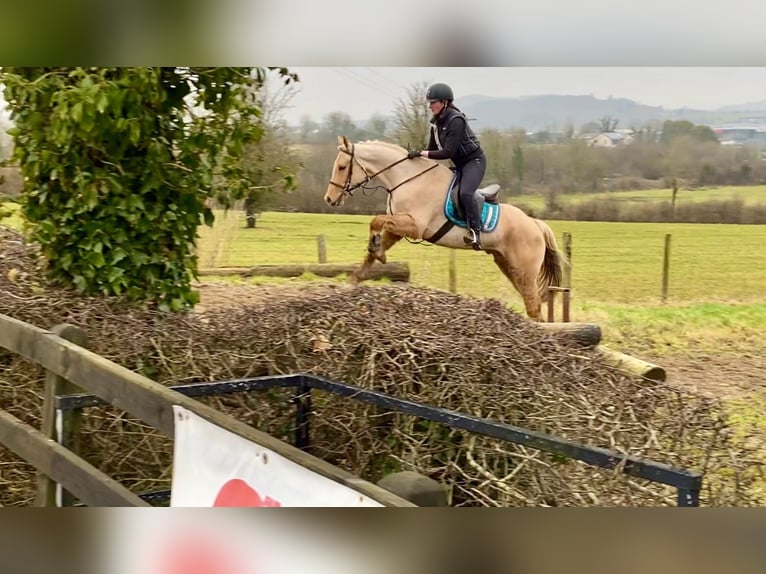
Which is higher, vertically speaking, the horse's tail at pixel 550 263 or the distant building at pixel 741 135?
the distant building at pixel 741 135

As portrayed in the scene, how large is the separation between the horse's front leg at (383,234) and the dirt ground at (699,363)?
125 millimetres

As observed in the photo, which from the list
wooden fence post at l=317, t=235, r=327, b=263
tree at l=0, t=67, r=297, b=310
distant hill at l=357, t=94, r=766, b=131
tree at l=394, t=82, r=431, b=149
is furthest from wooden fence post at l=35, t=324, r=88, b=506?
distant hill at l=357, t=94, r=766, b=131

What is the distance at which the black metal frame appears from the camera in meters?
1.59

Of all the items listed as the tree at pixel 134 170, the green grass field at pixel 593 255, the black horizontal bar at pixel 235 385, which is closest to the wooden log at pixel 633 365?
the green grass field at pixel 593 255

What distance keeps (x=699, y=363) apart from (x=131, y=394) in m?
2.29

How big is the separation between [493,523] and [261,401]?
1192mm

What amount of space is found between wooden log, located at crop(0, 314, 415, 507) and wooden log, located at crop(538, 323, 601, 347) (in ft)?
5.31

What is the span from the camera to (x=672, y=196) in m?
2.89

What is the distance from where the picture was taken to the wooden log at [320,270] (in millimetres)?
3115

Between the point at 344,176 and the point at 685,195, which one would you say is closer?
the point at 685,195

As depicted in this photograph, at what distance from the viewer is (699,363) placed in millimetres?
3014

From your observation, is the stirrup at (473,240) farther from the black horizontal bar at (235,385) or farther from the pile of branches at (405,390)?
the black horizontal bar at (235,385)

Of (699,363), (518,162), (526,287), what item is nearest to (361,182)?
(518,162)

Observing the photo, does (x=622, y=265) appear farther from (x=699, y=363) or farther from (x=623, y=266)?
(x=699, y=363)
